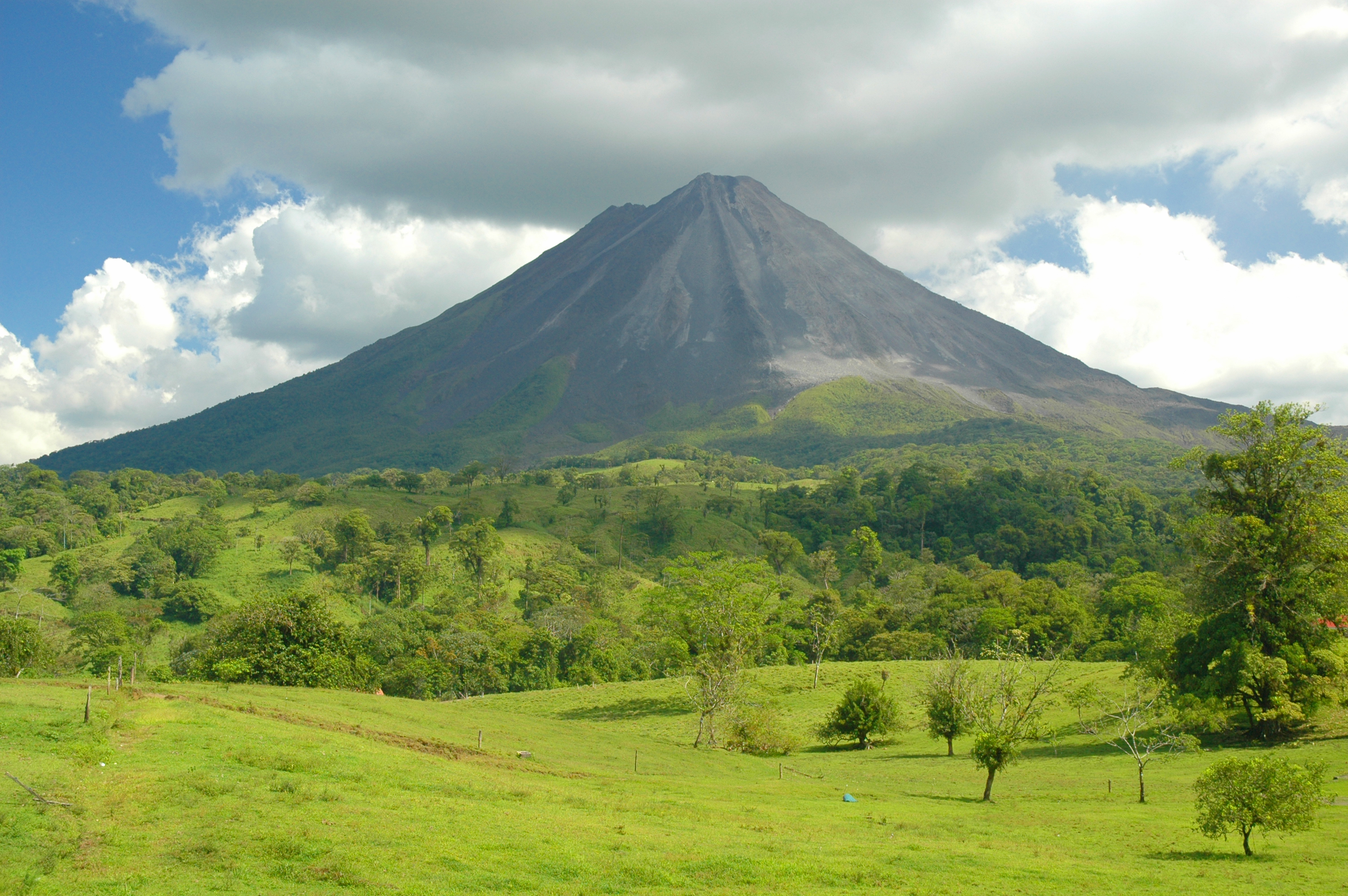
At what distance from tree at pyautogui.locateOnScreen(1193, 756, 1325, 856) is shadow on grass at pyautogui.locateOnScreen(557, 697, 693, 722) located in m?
29.5

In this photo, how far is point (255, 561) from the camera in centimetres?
8562

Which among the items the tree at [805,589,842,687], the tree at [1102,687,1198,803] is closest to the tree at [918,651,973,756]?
the tree at [1102,687,1198,803]

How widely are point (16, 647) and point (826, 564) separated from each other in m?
75.3

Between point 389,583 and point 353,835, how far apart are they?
73.3 metres

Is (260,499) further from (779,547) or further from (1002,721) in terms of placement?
(1002,721)

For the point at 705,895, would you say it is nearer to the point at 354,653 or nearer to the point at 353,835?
the point at 353,835

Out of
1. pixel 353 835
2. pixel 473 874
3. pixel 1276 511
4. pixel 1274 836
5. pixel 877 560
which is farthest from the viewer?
pixel 877 560

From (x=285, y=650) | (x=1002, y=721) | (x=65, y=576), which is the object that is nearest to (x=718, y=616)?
(x=1002, y=721)

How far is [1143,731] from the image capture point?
33.5m

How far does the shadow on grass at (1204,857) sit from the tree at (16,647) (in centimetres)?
3778

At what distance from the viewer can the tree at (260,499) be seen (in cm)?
10375

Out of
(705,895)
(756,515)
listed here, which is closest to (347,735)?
(705,895)

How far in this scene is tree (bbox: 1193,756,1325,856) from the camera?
55.8 feet

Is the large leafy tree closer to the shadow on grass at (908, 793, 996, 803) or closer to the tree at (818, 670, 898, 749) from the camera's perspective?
the shadow on grass at (908, 793, 996, 803)
